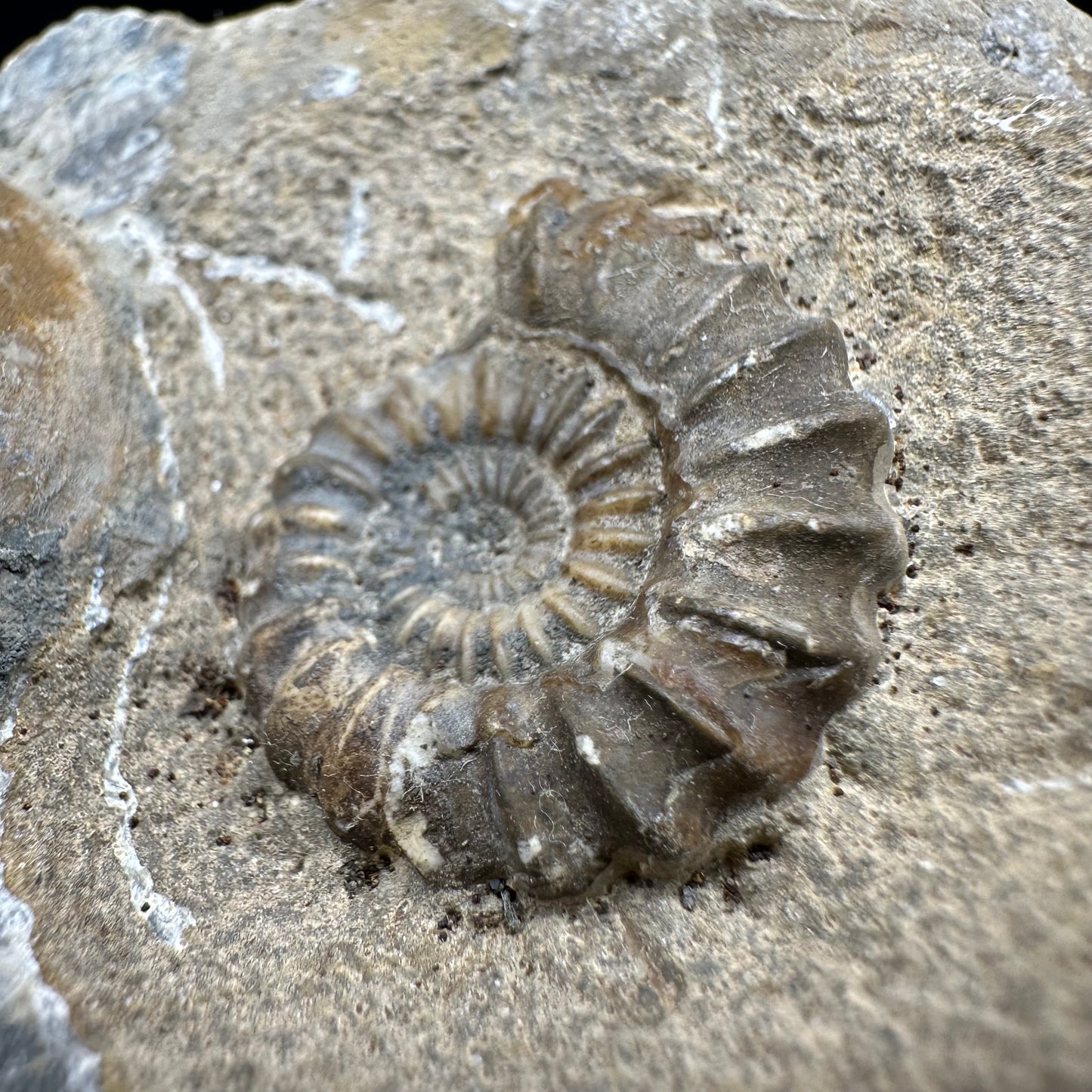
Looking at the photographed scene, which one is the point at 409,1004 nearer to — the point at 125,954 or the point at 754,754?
the point at 125,954

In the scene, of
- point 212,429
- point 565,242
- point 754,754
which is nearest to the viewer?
point 754,754

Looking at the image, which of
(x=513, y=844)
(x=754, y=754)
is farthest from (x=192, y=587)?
(x=754, y=754)

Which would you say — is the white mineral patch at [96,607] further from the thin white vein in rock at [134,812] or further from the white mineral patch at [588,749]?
the white mineral patch at [588,749]

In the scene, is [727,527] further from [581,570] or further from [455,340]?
[455,340]

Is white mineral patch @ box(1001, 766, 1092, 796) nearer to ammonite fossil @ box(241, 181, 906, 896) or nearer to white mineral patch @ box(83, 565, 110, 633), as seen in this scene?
ammonite fossil @ box(241, 181, 906, 896)

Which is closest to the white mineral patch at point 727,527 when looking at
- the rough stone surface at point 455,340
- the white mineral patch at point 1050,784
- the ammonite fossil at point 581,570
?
the ammonite fossil at point 581,570

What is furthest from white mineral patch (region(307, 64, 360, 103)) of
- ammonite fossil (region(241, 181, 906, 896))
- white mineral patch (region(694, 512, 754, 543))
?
white mineral patch (region(694, 512, 754, 543))
